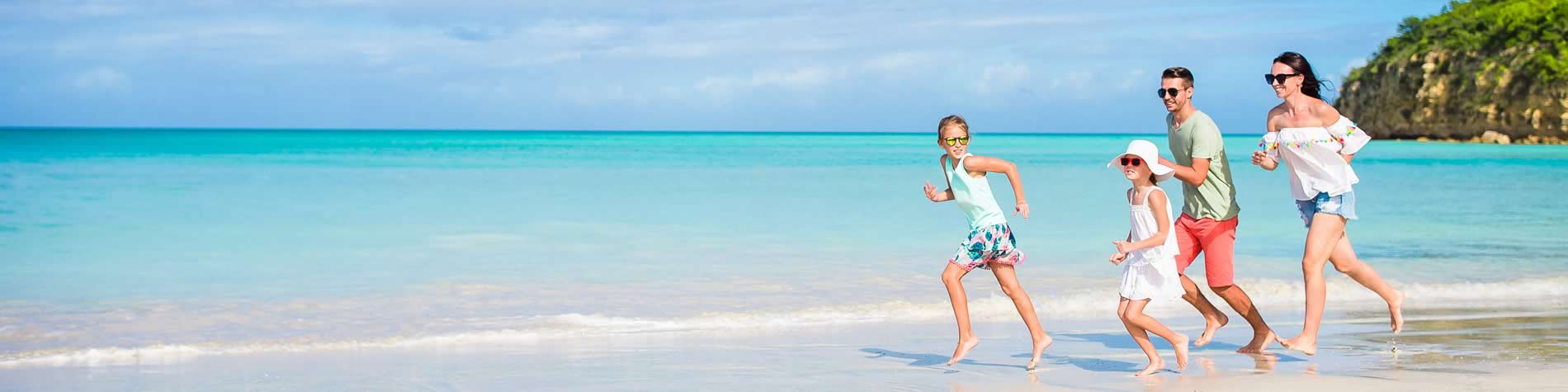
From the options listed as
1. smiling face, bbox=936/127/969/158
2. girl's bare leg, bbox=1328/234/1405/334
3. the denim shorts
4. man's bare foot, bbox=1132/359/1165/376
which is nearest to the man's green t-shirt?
the denim shorts

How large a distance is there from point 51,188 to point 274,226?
36.1ft

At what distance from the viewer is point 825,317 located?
7.50 m

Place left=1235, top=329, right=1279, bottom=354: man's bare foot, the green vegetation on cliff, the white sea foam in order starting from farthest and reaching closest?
the green vegetation on cliff
the white sea foam
left=1235, top=329, right=1279, bottom=354: man's bare foot

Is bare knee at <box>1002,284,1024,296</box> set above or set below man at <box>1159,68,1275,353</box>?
below

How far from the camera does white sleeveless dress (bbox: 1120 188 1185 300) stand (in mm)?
4938

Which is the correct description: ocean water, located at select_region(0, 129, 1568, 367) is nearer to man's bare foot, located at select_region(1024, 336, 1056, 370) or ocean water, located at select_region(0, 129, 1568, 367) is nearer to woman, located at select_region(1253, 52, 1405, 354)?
man's bare foot, located at select_region(1024, 336, 1056, 370)

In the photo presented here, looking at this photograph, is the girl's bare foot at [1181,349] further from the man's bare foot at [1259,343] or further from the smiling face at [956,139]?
the smiling face at [956,139]

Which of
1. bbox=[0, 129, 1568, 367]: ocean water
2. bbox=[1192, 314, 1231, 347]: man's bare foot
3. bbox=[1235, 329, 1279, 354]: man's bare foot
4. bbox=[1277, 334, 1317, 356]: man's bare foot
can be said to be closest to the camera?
bbox=[1277, 334, 1317, 356]: man's bare foot

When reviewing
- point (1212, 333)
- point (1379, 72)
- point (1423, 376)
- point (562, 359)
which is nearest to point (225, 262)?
point (562, 359)

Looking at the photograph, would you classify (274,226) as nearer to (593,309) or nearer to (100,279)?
(100,279)

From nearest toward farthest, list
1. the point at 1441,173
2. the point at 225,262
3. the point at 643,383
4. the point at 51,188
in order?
the point at 643,383 < the point at 225,262 < the point at 51,188 < the point at 1441,173

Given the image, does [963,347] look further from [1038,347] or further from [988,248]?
[988,248]

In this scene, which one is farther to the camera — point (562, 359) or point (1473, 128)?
point (1473, 128)

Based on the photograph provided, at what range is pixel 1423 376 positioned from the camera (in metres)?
5.16
